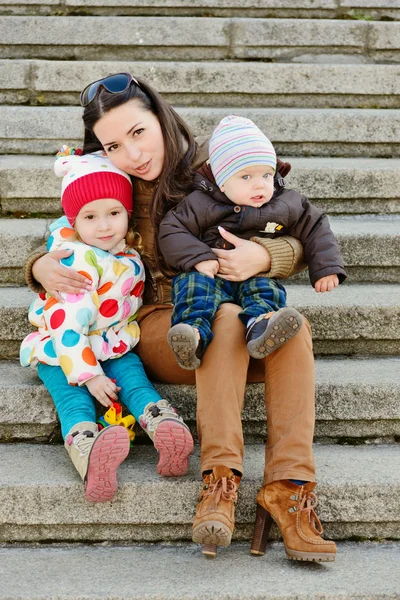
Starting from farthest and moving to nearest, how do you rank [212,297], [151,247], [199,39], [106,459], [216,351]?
[199,39] → [151,247] → [212,297] → [216,351] → [106,459]

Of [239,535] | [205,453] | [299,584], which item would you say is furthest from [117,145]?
[299,584]

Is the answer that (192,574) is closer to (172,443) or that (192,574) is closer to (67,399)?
(172,443)

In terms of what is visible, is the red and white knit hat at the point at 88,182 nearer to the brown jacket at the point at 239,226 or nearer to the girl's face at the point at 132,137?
the girl's face at the point at 132,137

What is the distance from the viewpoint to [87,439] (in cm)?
211

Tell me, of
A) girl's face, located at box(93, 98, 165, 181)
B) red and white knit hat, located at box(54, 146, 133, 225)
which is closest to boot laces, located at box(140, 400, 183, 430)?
red and white knit hat, located at box(54, 146, 133, 225)

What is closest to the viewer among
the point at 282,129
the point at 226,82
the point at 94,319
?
the point at 94,319

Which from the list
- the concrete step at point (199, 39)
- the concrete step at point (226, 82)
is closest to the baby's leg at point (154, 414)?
the concrete step at point (226, 82)

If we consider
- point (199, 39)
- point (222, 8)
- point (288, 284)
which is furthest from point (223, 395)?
point (222, 8)

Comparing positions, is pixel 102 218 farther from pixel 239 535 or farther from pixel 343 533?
pixel 343 533

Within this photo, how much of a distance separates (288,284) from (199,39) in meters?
1.79

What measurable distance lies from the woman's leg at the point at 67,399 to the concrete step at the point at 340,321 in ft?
1.14

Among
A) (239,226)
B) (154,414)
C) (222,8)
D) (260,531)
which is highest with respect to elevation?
(222,8)

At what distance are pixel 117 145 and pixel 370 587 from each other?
1578 mm

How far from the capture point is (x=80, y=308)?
2.31 metres
